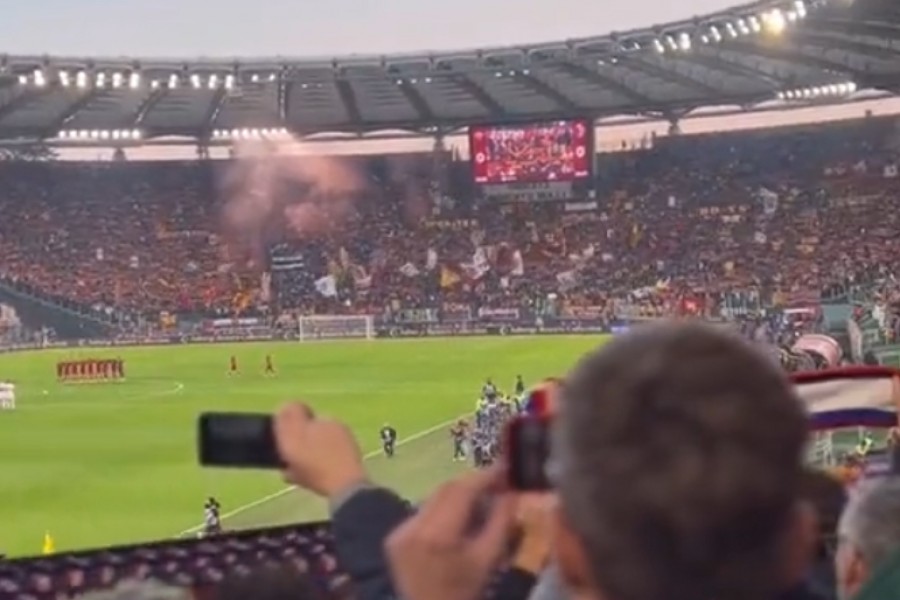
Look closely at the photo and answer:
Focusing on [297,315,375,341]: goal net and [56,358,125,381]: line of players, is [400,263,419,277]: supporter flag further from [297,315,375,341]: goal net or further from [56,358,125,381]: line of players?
[56,358,125,381]: line of players

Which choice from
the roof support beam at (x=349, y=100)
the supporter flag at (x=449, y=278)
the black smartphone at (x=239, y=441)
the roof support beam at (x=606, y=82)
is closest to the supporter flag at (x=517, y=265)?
the supporter flag at (x=449, y=278)

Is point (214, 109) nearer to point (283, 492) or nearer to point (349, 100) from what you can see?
point (349, 100)

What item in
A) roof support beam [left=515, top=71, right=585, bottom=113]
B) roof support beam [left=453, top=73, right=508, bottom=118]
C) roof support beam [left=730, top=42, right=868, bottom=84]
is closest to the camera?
roof support beam [left=730, top=42, right=868, bottom=84]

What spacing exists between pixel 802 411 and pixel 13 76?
48.1m

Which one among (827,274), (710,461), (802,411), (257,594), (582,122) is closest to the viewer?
(710,461)

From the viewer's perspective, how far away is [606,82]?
55.0 m

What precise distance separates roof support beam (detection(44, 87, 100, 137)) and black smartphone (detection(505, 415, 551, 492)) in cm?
5259

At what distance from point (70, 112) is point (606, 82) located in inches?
878

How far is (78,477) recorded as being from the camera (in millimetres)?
24047

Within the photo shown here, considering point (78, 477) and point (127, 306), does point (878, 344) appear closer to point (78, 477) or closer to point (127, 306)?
point (78, 477)

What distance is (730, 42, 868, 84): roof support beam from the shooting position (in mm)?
47250

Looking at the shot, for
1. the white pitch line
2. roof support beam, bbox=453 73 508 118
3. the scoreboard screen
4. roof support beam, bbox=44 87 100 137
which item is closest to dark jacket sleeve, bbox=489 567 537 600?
the white pitch line

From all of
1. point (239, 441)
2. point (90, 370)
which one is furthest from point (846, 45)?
point (239, 441)

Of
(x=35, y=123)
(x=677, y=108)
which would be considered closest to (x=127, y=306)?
(x=35, y=123)
